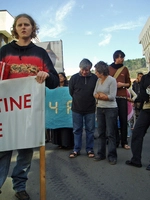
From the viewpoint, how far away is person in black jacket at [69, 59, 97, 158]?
14.6 ft

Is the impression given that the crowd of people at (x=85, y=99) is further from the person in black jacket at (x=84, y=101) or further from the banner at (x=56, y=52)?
the banner at (x=56, y=52)

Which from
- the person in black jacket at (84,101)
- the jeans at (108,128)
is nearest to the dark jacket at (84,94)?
the person in black jacket at (84,101)

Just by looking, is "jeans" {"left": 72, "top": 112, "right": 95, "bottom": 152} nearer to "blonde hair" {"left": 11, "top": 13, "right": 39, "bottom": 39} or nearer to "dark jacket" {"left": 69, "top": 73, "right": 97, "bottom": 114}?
"dark jacket" {"left": 69, "top": 73, "right": 97, "bottom": 114}

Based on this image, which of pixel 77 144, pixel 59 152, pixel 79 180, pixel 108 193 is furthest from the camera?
pixel 59 152

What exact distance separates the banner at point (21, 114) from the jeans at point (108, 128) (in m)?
2.05

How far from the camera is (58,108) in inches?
218

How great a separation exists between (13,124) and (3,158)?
1.36ft

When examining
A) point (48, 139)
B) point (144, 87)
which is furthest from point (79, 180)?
point (48, 139)

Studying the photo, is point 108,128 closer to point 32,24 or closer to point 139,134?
point 139,134

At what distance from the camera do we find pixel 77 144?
4.54m

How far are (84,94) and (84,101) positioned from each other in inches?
5.4

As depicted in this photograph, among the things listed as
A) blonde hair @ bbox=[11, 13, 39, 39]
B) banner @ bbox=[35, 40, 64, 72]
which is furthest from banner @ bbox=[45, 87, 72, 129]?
banner @ bbox=[35, 40, 64, 72]

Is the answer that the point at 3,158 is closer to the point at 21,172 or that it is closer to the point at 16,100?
the point at 21,172

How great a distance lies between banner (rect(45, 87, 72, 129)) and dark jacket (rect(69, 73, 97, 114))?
2.87 feet
